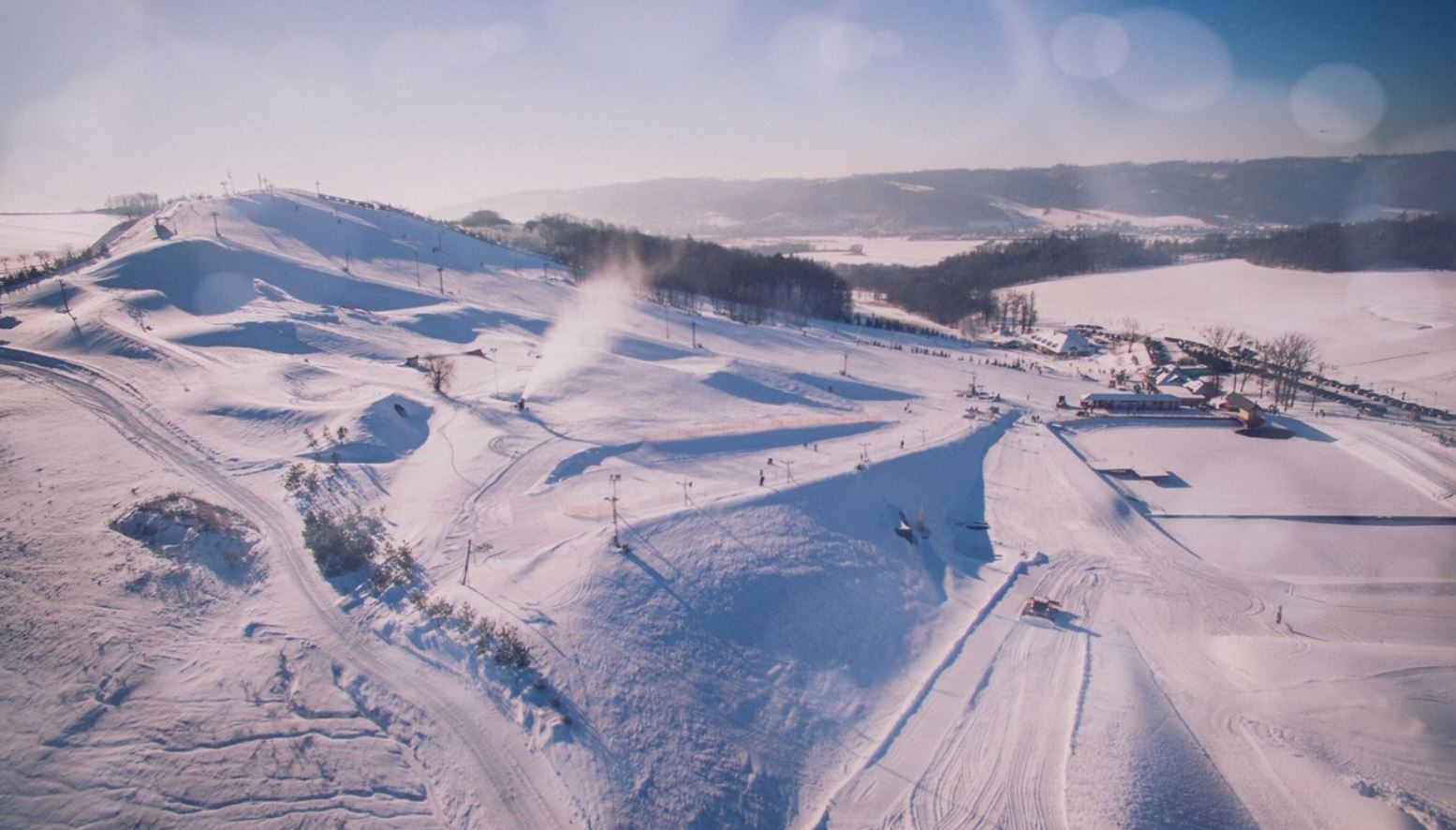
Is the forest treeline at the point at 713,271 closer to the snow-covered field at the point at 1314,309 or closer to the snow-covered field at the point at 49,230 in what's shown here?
the snow-covered field at the point at 1314,309

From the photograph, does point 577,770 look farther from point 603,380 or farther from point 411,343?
point 411,343

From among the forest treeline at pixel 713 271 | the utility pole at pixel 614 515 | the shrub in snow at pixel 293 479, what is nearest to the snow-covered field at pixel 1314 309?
the forest treeline at pixel 713 271

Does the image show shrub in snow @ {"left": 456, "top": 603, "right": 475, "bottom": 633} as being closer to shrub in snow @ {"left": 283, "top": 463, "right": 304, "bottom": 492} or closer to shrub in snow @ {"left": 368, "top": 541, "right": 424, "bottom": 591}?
shrub in snow @ {"left": 368, "top": 541, "right": 424, "bottom": 591}

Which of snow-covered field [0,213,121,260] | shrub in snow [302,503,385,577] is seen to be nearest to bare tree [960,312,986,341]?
shrub in snow [302,503,385,577]

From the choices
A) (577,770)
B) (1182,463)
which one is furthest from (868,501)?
(1182,463)

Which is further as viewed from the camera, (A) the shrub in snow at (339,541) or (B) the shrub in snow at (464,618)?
(A) the shrub in snow at (339,541)

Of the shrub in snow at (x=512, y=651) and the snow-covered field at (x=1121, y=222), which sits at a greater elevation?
the snow-covered field at (x=1121, y=222)
